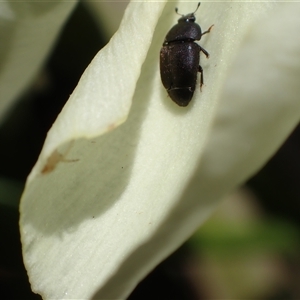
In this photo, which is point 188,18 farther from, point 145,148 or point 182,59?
point 145,148

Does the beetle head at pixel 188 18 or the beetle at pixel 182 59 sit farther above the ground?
the beetle head at pixel 188 18

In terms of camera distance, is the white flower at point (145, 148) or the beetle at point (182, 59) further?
the beetle at point (182, 59)

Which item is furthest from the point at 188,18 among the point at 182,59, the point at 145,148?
the point at 145,148

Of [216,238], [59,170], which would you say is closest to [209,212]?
[59,170]

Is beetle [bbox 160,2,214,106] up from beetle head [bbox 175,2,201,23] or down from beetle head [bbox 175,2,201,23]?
down

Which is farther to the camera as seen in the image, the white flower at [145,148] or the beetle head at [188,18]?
the beetle head at [188,18]

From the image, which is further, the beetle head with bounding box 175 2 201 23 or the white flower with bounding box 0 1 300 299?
the beetle head with bounding box 175 2 201 23

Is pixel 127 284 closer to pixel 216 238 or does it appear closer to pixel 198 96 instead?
pixel 198 96
